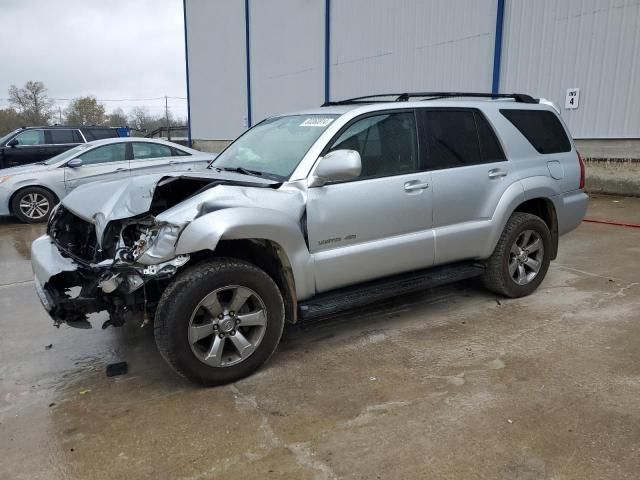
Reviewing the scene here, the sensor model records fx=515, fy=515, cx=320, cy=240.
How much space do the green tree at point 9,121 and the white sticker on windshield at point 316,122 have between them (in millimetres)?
44217

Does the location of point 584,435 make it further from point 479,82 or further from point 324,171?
point 479,82

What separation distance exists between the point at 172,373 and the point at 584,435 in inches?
100

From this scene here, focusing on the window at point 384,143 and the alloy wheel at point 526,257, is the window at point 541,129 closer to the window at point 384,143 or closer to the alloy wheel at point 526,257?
the alloy wheel at point 526,257

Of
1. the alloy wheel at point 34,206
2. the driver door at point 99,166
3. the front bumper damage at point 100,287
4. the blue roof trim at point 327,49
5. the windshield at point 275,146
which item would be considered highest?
the blue roof trim at point 327,49

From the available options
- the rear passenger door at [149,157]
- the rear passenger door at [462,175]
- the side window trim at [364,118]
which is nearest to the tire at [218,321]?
the side window trim at [364,118]

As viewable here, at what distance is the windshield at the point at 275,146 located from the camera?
3.79 m

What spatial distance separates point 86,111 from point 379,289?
2580 inches

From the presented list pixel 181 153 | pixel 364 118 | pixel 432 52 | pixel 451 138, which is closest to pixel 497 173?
pixel 451 138

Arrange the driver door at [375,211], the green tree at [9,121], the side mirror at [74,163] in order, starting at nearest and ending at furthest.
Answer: the driver door at [375,211]
the side mirror at [74,163]
the green tree at [9,121]

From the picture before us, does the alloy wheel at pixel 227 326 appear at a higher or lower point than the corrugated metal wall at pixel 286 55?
lower

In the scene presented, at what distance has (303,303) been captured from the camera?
3621 mm

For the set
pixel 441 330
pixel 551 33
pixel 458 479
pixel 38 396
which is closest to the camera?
pixel 458 479

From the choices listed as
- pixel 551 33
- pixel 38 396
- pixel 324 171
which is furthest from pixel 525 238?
pixel 551 33

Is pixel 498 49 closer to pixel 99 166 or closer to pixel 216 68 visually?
pixel 99 166
